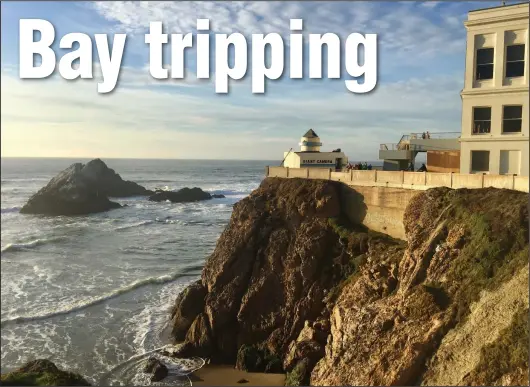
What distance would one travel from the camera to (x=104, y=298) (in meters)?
27.6

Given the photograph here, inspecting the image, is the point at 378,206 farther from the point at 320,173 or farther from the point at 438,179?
the point at 320,173

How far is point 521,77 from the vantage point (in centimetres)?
1914

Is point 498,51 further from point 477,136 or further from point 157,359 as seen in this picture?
point 157,359

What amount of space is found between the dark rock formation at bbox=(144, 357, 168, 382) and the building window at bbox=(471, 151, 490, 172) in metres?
16.5

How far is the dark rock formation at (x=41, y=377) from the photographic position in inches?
650

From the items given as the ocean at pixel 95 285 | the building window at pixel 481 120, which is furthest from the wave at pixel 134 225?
the building window at pixel 481 120

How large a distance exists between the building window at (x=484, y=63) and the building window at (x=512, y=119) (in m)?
1.66

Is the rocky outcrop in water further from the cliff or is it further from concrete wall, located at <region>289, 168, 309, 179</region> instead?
the cliff

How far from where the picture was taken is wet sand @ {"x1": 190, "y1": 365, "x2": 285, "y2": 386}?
18.5 meters

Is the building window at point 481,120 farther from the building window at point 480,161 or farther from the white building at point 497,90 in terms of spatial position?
the building window at point 480,161

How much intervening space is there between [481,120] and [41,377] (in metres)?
21.1

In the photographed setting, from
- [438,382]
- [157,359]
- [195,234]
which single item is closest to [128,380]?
[157,359]

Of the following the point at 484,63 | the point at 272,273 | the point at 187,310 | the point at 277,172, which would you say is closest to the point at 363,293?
the point at 272,273

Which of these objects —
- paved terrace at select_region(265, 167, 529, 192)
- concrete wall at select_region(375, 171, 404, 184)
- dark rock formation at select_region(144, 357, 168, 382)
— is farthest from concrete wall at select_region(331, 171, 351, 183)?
dark rock formation at select_region(144, 357, 168, 382)
